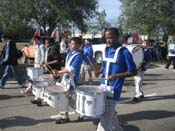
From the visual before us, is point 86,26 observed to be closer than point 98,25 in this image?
Yes

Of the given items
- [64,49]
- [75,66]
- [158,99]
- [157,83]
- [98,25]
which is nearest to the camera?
[75,66]

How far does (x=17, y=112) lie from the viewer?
31.7ft

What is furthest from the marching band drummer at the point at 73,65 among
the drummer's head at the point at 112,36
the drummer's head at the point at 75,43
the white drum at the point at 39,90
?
the drummer's head at the point at 112,36

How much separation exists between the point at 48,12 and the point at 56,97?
36511mm

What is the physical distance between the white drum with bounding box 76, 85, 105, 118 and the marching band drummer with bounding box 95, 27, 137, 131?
210mm

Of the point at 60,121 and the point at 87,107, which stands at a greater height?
the point at 87,107

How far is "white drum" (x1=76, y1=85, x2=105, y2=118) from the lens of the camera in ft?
19.7

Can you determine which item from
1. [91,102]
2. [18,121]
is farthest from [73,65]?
[91,102]

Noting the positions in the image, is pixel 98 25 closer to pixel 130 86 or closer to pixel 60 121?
pixel 130 86

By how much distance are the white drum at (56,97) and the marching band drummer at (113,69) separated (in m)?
1.17

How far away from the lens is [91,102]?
5.99 m

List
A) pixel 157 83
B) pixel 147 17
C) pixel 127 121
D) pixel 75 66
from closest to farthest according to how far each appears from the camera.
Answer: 1. pixel 75 66
2. pixel 127 121
3. pixel 157 83
4. pixel 147 17

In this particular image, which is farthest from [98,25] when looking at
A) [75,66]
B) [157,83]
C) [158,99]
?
[75,66]

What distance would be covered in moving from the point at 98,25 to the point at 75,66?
53.0 metres
